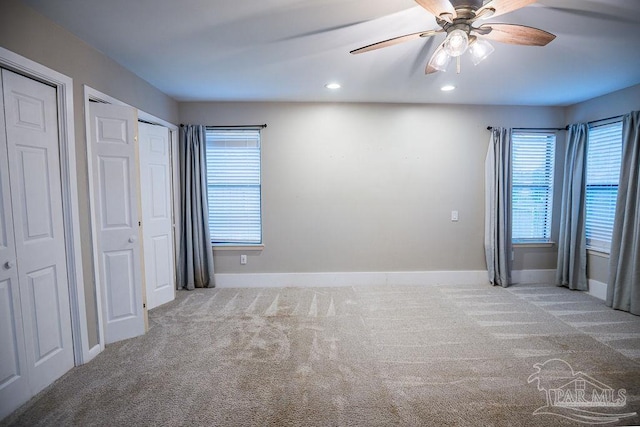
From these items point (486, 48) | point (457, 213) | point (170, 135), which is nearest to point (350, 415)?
point (486, 48)

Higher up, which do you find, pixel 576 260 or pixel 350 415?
pixel 576 260

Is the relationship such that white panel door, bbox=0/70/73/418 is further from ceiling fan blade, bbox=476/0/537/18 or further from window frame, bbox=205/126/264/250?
ceiling fan blade, bbox=476/0/537/18

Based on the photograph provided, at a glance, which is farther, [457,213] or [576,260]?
[457,213]

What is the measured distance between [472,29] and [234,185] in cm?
335

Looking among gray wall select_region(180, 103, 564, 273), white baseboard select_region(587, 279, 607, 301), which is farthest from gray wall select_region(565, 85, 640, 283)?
gray wall select_region(180, 103, 564, 273)

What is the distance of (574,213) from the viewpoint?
159 inches

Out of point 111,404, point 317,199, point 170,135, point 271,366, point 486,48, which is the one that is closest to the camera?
point 486,48

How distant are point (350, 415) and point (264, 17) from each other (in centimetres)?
263

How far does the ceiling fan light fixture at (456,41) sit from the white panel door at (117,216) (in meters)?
2.65

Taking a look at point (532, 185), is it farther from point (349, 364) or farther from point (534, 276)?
point (349, 364)

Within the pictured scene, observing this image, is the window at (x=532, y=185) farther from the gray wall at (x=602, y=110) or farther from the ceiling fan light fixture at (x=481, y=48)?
the ceiling fan light fixture at (x=481, y=48)

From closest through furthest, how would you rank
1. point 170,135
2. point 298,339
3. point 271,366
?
1. point 271,366
2. point 298,339
3. point 170,135

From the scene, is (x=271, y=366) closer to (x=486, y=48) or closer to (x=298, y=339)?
(x=298, y=339)

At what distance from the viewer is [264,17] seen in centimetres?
204
